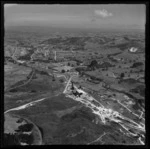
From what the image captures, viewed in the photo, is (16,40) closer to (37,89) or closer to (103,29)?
(37,89)

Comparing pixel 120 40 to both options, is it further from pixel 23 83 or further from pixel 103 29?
pixel 23 83
